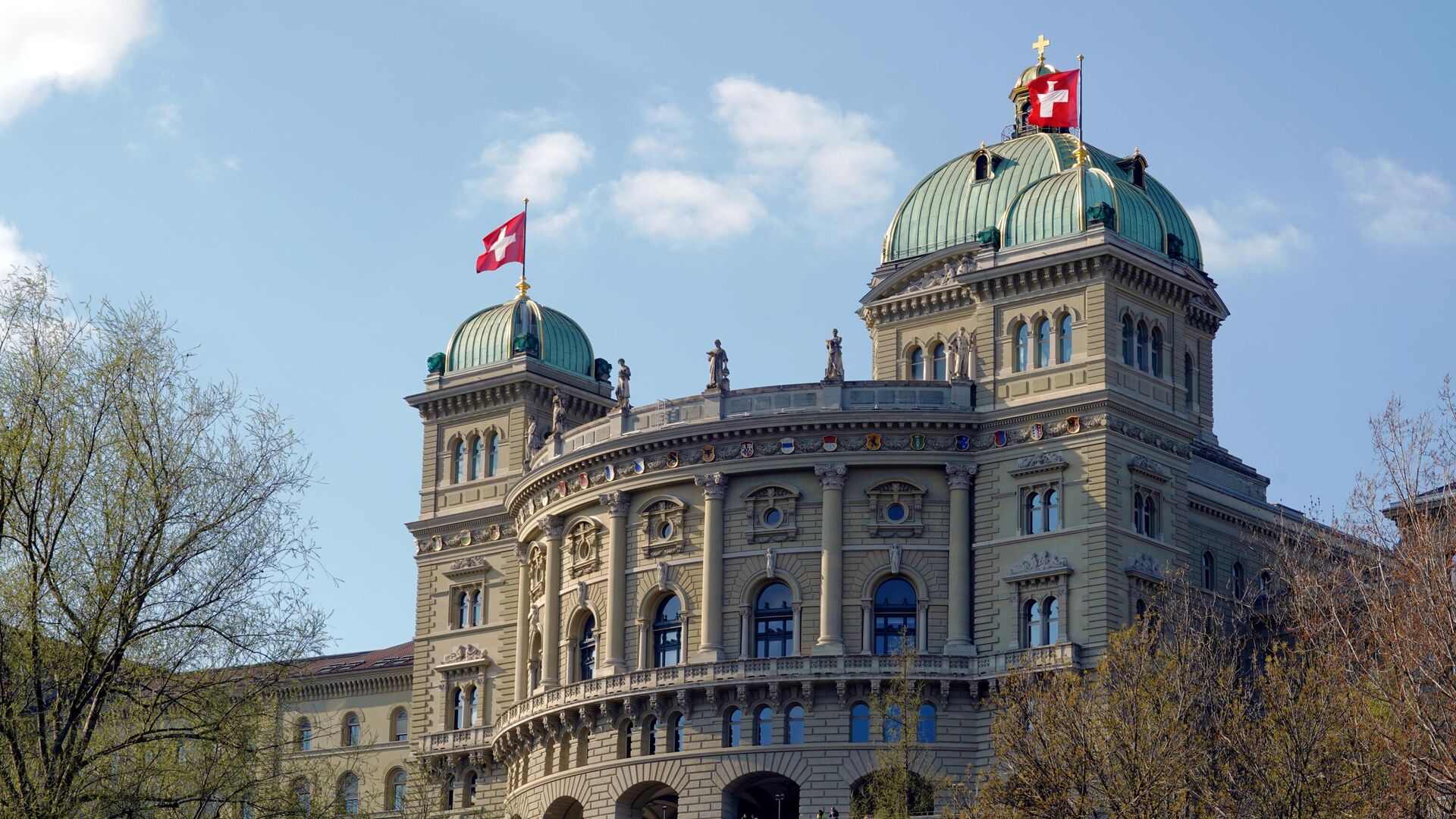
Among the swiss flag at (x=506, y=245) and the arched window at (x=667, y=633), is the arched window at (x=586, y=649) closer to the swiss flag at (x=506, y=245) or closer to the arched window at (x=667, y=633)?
the arched window at (x=667, y=633)

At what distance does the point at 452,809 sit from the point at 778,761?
21611mm

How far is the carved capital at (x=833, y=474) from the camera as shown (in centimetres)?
9406

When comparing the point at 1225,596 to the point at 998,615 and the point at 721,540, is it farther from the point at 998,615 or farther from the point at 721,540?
the point at 721,540

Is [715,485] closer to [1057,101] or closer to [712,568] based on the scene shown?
[712,568]

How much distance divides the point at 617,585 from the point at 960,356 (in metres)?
16.8

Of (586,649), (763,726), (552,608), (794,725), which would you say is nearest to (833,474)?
(794,725)

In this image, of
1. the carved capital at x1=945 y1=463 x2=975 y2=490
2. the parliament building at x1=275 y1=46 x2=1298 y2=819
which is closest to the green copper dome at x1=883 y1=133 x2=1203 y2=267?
the parliament building at x1=275 y1=46 x2=1298 y2=819

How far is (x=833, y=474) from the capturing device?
94125mm


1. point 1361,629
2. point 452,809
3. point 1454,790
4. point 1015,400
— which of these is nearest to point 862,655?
point 1015,400

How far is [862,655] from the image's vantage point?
302 ft

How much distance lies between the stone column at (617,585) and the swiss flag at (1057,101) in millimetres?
23170

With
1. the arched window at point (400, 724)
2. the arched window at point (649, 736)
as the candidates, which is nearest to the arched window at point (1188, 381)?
the arched window at point (649, 736)

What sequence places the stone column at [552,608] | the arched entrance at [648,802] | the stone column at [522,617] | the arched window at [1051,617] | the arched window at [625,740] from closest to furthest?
the arched window at [1051,617] → the arched entrance at [648,802] → the arched window at [625,740] → the stone column at [552,608] → the stone column at [522,617]

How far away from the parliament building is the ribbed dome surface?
881 centimetres
